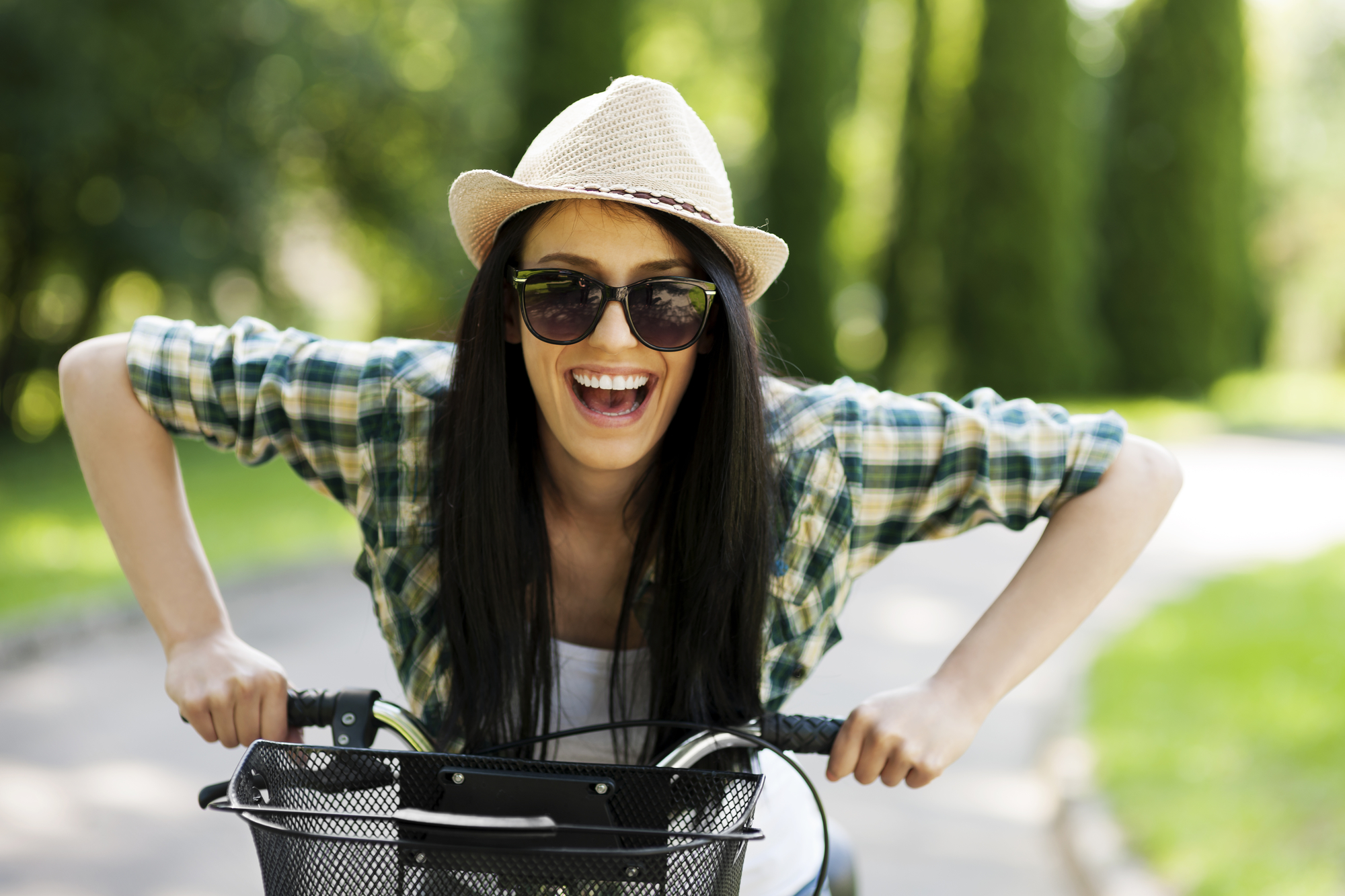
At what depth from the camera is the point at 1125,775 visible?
167 inches

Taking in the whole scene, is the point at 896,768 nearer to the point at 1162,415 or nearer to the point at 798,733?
the point at 798,733

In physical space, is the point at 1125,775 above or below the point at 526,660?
below

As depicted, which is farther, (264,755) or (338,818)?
(264,755)

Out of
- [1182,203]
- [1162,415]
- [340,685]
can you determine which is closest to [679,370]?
[340,685]

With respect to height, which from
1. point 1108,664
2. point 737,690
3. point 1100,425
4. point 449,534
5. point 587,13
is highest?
point 587,13

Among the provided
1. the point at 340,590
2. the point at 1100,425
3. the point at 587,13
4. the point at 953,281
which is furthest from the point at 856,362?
the point at 1100,425

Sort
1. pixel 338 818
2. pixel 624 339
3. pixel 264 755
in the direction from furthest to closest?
1. pixel 624 339
2. pixel 264 755
3. pixel 338 818

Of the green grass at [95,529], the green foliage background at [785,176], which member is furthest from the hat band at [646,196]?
the green foliage background at [785,176]

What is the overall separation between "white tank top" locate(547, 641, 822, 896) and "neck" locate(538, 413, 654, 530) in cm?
22

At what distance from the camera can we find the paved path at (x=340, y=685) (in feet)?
12.4

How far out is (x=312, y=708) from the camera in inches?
62.6

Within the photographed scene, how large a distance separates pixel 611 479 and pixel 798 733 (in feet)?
1.97

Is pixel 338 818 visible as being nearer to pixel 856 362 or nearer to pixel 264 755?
pixel 264 755

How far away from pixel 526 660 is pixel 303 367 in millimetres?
594
